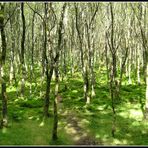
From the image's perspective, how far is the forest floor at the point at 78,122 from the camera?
73.5 ft

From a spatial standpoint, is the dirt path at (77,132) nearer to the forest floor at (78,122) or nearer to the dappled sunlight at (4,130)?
the forest floor at (78,122)

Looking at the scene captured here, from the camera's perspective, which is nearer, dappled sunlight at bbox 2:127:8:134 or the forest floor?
the forest floor

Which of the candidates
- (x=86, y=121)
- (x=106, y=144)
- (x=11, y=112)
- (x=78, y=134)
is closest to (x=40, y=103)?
(x=11, y=112)

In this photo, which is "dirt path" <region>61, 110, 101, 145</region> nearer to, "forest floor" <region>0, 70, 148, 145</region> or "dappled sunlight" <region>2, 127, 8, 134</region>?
"forest floor" <region>0, 70, 148, 145</region>

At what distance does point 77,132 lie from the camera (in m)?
23.8

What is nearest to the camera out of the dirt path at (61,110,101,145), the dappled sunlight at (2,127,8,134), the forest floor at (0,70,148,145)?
the dirt path at (61,110,101,145)

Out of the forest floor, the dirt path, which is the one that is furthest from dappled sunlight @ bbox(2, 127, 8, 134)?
the dirt path

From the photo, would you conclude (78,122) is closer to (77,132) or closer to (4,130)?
(77,132)

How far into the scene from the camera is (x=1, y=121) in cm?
2392

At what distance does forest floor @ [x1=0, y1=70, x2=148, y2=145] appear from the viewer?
22402 millimetres

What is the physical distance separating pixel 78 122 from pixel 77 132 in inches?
91.8

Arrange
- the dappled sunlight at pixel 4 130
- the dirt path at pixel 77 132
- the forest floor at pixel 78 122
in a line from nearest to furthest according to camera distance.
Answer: the dirt path at pixel 77 132
the forest floor at pixel 78 122
the dappled sunlight at pixel 4 130

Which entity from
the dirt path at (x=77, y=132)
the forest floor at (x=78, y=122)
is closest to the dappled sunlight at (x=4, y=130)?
the forest floor at (x=78, y=122)

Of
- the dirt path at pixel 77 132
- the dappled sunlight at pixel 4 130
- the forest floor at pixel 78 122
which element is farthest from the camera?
the dappled sunlight at pixel 4 130
